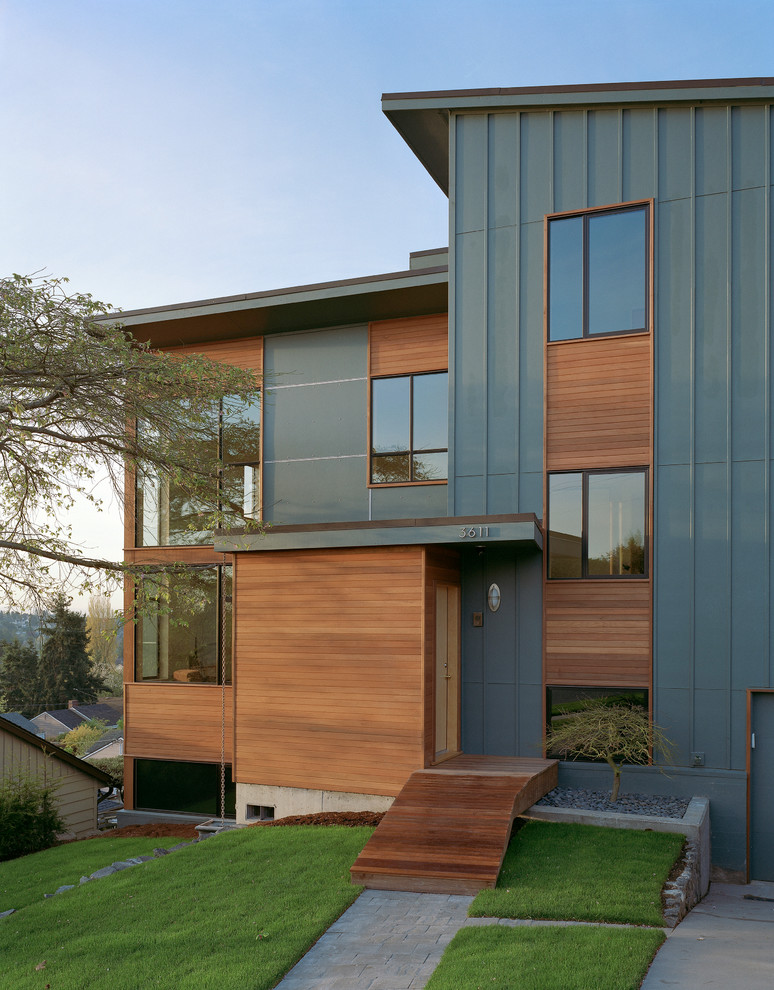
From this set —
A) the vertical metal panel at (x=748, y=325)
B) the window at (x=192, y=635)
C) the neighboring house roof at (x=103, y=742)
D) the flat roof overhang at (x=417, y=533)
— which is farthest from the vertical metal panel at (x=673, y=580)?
the neighboring house roof at (x=103, y=742)

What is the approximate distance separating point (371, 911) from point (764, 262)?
834 centimetres

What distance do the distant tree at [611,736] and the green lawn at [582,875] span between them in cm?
113

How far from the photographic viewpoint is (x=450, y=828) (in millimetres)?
8336

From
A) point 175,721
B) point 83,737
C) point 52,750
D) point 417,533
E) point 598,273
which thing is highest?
point 598,273

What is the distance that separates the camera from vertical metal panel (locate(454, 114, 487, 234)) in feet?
38.5

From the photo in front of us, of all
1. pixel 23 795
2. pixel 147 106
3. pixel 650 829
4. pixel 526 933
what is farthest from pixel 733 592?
pixel 147 106

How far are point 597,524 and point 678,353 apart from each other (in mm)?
2305

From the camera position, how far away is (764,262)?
1029cm

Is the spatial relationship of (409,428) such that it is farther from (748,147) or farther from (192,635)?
(748,147)

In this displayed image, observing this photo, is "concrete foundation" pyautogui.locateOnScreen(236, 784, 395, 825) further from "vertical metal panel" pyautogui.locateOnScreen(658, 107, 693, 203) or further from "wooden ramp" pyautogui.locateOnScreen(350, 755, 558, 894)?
"vertical metal panel" pyautogui.locateOnScreen(658, 107, 693, 203)

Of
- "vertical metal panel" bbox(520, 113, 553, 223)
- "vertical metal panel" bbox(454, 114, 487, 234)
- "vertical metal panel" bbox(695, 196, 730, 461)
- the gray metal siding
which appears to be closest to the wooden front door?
the gray metal siding

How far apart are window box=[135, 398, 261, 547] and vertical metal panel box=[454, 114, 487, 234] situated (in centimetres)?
479

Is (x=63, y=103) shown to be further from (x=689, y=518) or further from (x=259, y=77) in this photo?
(x=689, y=518)

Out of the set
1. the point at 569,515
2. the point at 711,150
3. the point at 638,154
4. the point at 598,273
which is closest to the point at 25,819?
the point at 569,515
